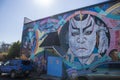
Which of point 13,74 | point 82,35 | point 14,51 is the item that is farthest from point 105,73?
point 14,51

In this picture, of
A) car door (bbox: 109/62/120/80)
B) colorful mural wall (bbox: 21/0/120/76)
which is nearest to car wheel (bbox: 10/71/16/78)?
colorful mural wall (bbox: 21/0/120/76)

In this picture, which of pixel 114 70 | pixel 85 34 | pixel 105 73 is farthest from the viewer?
pixel 85 34

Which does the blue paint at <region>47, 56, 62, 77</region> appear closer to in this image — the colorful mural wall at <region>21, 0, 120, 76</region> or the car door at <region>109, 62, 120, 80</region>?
the colorful mural wall at <region>21, 0, 120, 76</region>

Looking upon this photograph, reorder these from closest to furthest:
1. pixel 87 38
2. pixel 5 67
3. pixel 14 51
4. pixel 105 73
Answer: pixel 105 73, pixel 87 38, pixel 5 67, pixel 14 51

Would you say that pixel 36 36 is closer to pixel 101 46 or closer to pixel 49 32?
pixel 49 32

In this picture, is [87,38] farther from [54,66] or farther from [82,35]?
[54,66]

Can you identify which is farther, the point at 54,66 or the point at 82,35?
the point at 54,66

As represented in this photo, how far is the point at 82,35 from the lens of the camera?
18250 millimetres

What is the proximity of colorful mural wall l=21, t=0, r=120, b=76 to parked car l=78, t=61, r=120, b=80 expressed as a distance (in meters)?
4.46

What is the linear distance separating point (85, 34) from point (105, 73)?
720 centimetres

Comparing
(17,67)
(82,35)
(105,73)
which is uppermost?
(82,35)

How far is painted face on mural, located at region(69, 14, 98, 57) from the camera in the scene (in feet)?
57.5

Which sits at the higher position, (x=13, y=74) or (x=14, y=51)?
(x=14, y=51)

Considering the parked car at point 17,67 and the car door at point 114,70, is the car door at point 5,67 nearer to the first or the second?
the parked car at point 17,67
